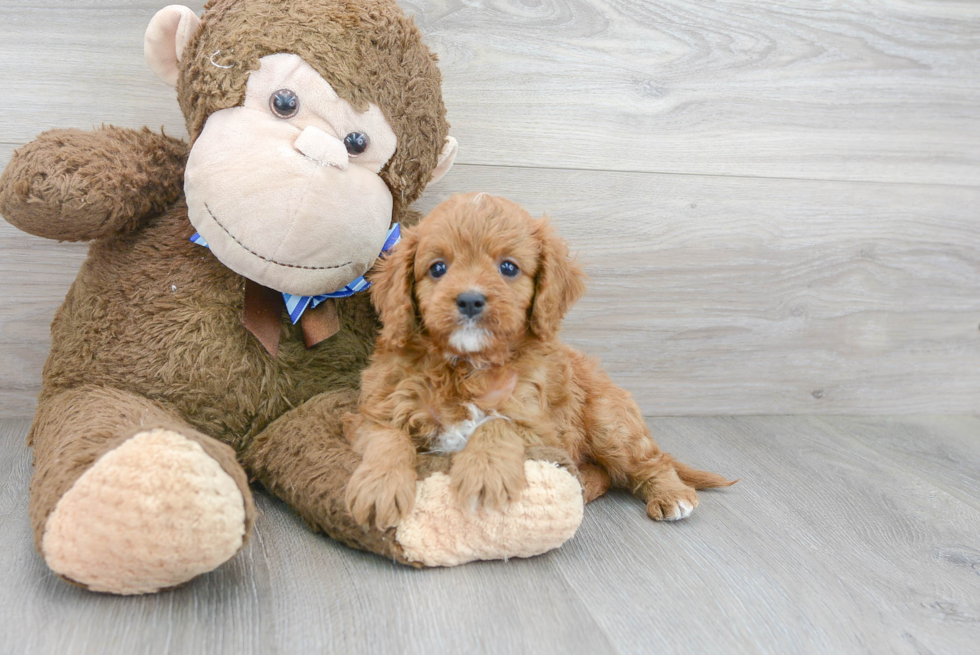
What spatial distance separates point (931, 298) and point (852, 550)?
122cm

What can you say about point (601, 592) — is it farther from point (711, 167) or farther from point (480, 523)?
point (711, 167)

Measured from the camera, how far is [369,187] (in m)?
1.50

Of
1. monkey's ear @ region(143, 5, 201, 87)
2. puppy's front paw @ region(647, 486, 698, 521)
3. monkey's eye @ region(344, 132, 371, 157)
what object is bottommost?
puppy's front paw @ region(647, 486, 698, 521)

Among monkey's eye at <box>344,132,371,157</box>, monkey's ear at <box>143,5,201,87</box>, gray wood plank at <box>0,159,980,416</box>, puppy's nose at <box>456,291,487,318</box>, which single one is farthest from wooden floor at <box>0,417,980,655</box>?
monkey's ear at <box>143,5,201,87</box>

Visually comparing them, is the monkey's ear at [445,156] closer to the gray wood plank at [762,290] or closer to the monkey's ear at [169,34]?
the gray wood plank at [762,290]

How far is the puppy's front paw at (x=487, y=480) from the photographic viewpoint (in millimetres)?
1297

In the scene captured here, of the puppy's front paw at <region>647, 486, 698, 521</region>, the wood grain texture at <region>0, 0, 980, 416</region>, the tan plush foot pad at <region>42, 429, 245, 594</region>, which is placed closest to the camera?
the tan plush foot pad at <region>42, 429, 245, 594</region>

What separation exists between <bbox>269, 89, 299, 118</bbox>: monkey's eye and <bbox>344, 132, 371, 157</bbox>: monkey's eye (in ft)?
0.35

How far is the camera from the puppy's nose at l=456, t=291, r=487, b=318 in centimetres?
129

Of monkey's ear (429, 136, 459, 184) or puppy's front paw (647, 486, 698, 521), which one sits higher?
monkey's ear (429, 136, 459, 184)

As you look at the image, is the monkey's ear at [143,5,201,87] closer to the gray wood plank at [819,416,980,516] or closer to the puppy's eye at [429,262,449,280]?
the puppy's eye at [429,262,449,280]

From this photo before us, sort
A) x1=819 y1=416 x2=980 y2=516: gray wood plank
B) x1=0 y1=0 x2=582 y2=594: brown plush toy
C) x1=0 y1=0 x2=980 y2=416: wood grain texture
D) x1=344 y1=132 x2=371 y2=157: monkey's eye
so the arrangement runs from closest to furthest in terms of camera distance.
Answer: x1=0 y1=0 x2=582 y2=594: brown plush toy → x1=344 y1=132 x2=371 y2=157: monkey's eye → x1=0 y1=0 x2=980 y2=416: wood grain texture → x1=819 y1=416 x2=980 y2=516: gray wood plank

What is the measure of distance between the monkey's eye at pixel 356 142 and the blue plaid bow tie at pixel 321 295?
184mm

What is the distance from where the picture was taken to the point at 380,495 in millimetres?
1288
